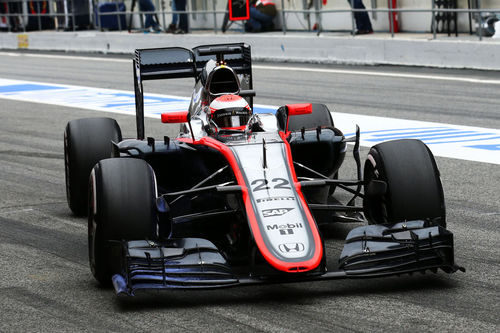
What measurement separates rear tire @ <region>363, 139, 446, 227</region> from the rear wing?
111 inches

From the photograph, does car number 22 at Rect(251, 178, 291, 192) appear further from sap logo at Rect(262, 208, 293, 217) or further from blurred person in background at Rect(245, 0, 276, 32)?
blurred person in background at Rect(245, 0, 276, 32)

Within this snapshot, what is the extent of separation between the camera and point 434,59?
2184 centimetres

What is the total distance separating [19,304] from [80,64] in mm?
23555

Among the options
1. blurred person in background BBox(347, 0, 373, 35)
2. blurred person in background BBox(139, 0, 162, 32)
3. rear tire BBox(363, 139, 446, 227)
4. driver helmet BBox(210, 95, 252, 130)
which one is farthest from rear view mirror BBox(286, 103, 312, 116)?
blurred person in background BBox(139, 0, 162, 32)

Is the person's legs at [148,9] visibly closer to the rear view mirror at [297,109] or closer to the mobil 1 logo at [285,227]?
the rear view mirror at [297,109]

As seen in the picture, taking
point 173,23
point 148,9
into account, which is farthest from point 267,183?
point 148,9

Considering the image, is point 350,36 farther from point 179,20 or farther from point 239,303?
point 239,303

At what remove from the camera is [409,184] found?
6812 millimetres

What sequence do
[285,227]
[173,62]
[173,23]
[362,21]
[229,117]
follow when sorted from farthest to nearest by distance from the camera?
[173,23]
[362,21]
[173,62]
[229,117]
[285,227]

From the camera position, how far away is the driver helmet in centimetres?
773

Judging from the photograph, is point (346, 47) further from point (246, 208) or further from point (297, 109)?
point (246, 208)

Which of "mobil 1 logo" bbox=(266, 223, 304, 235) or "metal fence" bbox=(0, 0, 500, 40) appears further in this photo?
"metal fence" bbox=(0, 0, 500, 40)

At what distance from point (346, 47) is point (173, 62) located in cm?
1495

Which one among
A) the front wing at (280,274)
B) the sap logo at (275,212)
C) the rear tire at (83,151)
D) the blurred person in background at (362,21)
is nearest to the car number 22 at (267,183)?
the sap logo at (275,212)
